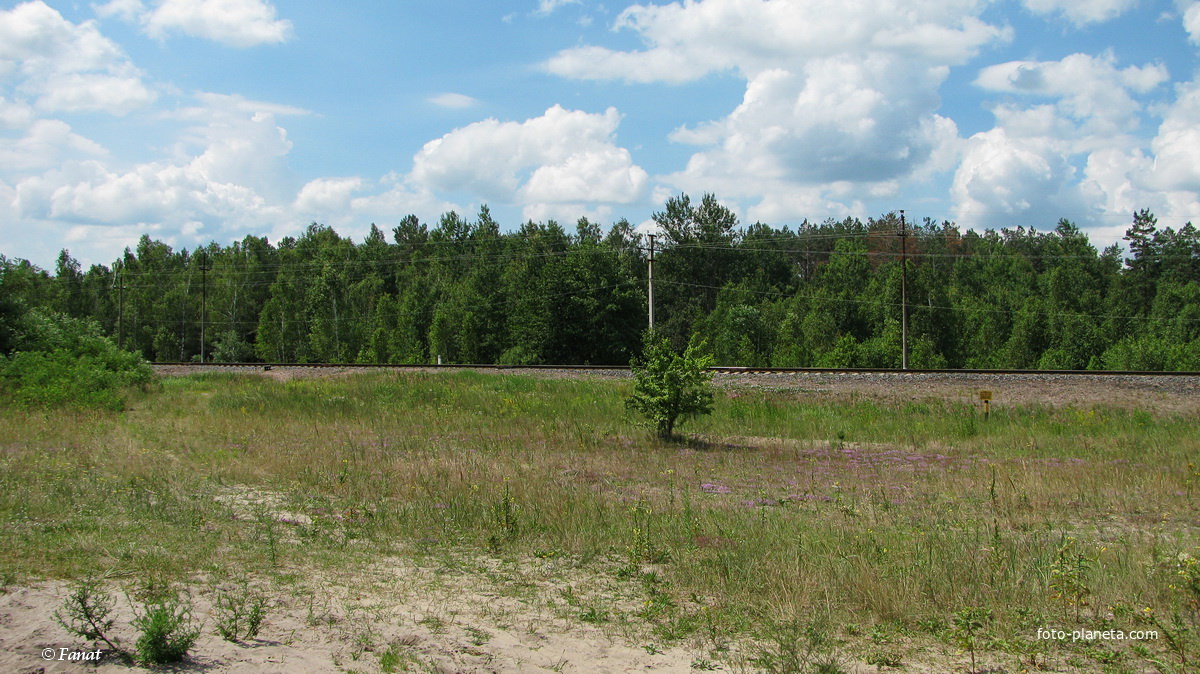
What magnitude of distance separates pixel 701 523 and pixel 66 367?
75.1 feet

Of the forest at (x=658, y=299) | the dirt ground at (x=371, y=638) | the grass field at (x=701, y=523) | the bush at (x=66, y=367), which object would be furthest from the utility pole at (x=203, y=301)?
the dirt ground at (x=371, y=638)

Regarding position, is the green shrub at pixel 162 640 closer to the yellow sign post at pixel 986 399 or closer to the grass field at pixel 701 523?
the grass field at pixel 701 523

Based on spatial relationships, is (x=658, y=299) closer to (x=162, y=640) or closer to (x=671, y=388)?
(x=671, y=388)

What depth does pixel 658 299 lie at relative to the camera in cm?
7856

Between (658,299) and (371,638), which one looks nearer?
(371,638)

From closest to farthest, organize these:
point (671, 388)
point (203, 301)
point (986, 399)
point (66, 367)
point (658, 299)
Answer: point (671, 388) → point (986, 399) → point (66, 367) → point (203, 301) → point (658, 299)

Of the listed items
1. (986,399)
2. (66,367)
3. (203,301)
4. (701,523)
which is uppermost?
(203,301)

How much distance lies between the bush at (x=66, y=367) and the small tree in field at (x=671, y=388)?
15.6 m

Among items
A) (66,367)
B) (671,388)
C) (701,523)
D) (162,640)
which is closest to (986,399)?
(671,388)

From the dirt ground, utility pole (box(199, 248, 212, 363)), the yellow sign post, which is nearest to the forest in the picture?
utility pole (box(199, 248, 212, 363))

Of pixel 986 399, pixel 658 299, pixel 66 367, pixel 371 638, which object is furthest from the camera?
pixel 658 299

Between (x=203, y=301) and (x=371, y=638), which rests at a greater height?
(x=203, y=301)

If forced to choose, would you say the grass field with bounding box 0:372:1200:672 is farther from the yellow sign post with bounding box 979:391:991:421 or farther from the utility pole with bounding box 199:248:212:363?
the utility pole with bounding box 199:248:212:363

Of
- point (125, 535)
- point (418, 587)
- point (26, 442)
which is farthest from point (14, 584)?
point (26, 442)
